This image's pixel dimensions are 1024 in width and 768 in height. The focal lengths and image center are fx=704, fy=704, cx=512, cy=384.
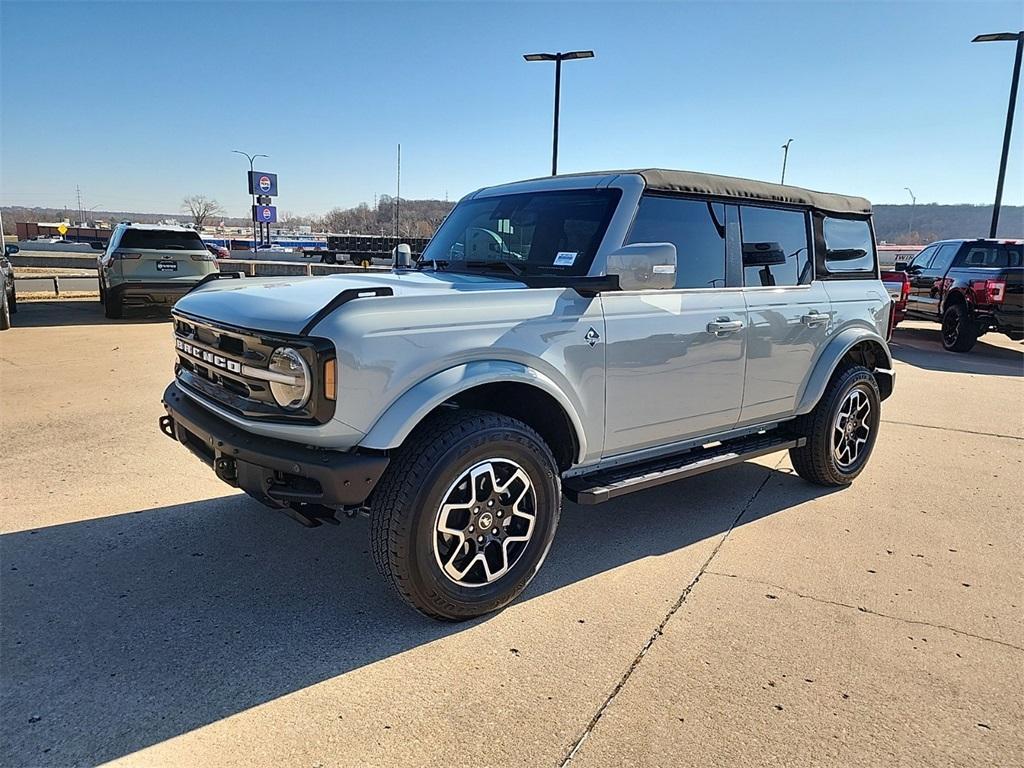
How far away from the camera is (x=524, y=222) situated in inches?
160

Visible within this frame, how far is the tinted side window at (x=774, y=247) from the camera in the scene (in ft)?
14.3

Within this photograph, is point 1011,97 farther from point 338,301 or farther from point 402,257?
point 338,301

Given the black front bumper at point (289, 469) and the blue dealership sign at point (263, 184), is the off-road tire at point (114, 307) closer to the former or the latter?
the black front bumper at point (289, 469)

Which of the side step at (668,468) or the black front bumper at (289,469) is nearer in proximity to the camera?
the black front bumper at (289,469)

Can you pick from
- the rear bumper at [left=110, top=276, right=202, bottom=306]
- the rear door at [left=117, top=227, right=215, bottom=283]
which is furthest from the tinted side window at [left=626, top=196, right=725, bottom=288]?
the rear door at [left=117, top=227, right=215, bottom=283]

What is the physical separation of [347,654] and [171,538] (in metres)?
1.59

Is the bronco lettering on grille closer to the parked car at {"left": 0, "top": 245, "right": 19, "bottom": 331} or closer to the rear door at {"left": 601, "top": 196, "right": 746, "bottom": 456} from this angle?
the rear door at {"left": 601, "top": 196, "right": 746, "bottom": 456}

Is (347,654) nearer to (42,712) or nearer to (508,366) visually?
(42,712)

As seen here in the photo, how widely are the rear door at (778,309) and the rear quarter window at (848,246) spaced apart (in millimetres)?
268

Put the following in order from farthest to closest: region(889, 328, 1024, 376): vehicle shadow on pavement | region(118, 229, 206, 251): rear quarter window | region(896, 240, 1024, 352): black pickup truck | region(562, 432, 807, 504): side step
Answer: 1. region(118, 229, 206, 251): rear quarter window
2. region(896, 240, 1024, 352): black pickup truck
3. region(889, 328, 1024, 376): vehicle shadow on pavement
4. region(562, 432, 807, 504): side step

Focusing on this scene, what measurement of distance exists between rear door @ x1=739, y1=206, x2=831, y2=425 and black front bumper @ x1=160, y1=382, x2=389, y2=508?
2533 millimetres

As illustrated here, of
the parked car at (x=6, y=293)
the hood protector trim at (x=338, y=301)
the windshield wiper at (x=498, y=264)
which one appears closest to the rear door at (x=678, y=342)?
the windshield wiper at (x=498, y=264)

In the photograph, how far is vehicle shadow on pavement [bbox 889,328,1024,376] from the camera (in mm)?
10727

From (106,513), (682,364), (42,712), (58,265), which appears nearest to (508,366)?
(682,364)
